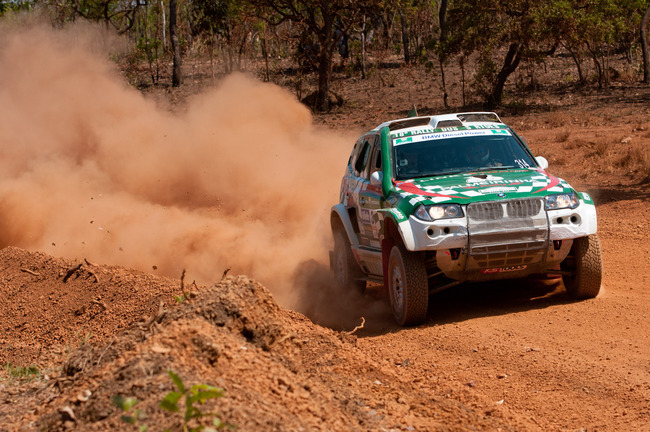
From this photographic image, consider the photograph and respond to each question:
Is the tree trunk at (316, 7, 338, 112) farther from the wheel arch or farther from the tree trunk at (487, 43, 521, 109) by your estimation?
the wheel arch

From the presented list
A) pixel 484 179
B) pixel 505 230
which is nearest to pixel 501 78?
pixel 484 179

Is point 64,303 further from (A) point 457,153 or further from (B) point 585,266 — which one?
(B) point 585,266

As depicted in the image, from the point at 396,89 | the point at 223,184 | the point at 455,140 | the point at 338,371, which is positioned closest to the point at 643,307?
the point at 455,140

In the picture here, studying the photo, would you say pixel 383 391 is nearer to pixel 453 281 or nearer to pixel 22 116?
pixel 453 281

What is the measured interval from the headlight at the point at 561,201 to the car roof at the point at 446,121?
1.58 meters

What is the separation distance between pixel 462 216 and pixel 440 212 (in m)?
0.20

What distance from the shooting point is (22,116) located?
16.5 meters

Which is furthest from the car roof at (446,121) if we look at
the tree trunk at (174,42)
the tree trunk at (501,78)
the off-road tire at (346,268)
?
the tree trunk at (174,42)

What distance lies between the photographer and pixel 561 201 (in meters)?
7.62

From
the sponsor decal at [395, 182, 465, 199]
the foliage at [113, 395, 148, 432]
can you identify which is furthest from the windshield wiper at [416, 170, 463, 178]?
the foliage at [113, 395, 148, 432]

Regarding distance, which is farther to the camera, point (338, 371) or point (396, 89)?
point (396, 89)

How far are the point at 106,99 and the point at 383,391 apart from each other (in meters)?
13.6

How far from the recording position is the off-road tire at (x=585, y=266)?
7.78 m

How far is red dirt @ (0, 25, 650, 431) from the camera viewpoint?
14.3 feet
